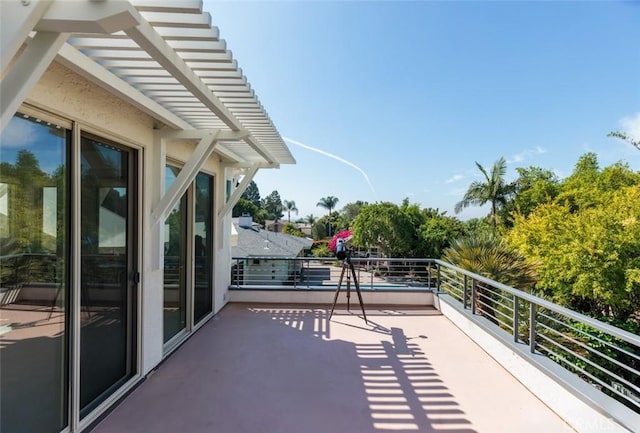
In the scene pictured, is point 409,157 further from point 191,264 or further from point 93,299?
point 93,299

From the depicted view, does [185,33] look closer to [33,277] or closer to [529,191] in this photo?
[33,277]

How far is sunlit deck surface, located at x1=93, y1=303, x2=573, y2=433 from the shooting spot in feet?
7.29

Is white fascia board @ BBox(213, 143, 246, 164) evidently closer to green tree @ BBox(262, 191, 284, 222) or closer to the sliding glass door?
the sliding glass door

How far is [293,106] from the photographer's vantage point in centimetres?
800

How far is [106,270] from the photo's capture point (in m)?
2.38

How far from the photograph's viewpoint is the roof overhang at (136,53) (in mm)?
1125

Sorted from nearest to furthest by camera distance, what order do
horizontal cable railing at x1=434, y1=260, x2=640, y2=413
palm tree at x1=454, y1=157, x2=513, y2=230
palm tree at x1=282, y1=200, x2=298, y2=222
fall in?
horizontal cable railing at x1=434, y1=260, x2=640, y2=413 → palm tree at x1=454, y1=157, x2=513, y2=230 → palm tree at x1=282, y1=200, x2=298, y2=222

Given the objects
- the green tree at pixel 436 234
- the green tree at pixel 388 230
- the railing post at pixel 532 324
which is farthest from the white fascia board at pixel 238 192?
the green tree at pixel 436 234

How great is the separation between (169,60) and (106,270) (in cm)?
169

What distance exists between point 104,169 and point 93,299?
0.96 meters

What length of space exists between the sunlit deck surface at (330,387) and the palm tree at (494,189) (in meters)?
15.9

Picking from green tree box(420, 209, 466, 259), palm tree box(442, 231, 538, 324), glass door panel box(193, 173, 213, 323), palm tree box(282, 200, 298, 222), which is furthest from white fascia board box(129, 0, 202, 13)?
palm tree box(282, 200, 298, 222)

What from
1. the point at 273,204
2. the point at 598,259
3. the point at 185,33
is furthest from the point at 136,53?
the point at 273,204

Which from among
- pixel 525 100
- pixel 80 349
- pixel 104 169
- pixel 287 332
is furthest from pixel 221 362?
pixel 525 100
